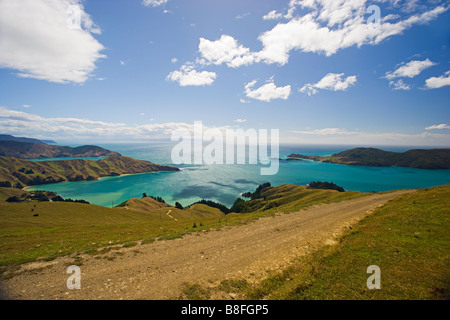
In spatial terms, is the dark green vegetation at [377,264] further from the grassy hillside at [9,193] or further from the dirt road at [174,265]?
the grassy hillside at [9,193]

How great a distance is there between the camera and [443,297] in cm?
773

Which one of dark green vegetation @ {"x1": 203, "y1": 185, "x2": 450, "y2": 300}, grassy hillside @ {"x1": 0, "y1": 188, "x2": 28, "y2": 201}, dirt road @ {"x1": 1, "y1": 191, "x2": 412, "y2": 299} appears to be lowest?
grassy hillside @ {"x1": 0, "y1": 188, "x2": 28, "y2": 201}

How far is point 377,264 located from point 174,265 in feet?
45.1

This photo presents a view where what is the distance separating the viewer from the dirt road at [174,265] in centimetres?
970

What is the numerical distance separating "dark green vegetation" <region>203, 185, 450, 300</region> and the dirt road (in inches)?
49.6

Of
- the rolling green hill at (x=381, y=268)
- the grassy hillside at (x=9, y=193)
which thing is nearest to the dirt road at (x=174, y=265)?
the rolling green hill at (x=381, y=268)

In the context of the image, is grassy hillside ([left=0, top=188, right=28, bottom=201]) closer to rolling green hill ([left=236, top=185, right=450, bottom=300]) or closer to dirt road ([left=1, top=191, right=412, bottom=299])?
dirt road ([left=1, top=191, right=412, bottom=299])

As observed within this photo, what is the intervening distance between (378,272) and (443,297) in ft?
9.29

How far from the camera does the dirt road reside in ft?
31.8

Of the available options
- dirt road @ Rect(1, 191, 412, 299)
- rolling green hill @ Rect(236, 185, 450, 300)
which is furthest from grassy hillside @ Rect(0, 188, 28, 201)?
rolling green hill @ Rect(236, 185, 450, 300)

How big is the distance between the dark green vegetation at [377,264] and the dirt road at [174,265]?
1.26m

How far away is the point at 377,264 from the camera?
11.3m
